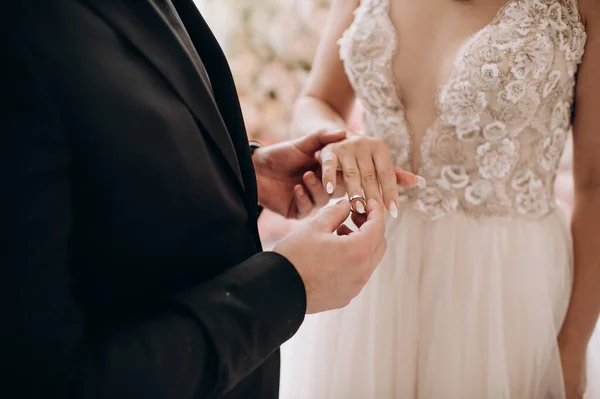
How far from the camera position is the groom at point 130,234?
304 millimetres

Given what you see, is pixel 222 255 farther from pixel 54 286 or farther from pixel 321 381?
pixel 321 381

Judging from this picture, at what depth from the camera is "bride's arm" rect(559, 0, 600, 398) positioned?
0.73 m

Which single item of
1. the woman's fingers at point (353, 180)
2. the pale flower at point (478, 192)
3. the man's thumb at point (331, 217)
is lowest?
the pale flower at point (478, 192)

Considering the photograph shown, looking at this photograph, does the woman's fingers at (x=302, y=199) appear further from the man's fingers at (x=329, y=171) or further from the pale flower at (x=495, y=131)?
the pale flower at (x=495, y=131)

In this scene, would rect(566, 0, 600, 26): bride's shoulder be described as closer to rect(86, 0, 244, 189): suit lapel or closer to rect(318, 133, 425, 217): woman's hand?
rect(318, 133, 425, 217): woman's hand

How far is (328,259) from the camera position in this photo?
0.47m

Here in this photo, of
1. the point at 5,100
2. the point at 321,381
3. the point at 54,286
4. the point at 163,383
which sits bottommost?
the point at 321,381

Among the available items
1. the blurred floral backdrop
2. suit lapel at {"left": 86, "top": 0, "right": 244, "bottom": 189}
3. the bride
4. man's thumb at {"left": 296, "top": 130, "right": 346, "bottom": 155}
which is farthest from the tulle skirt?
the blurred floral backdrop

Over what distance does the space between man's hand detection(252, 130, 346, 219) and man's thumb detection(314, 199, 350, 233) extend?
0.23 metres

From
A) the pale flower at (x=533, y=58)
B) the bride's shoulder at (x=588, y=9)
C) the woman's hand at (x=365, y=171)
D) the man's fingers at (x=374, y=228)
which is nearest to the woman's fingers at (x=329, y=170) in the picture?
the woman's hand at (x=365, y=171)

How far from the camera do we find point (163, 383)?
37cm

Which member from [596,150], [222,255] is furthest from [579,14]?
[222,255]

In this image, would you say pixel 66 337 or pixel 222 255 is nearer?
pixel 66 337

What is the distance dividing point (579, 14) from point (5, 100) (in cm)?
82
